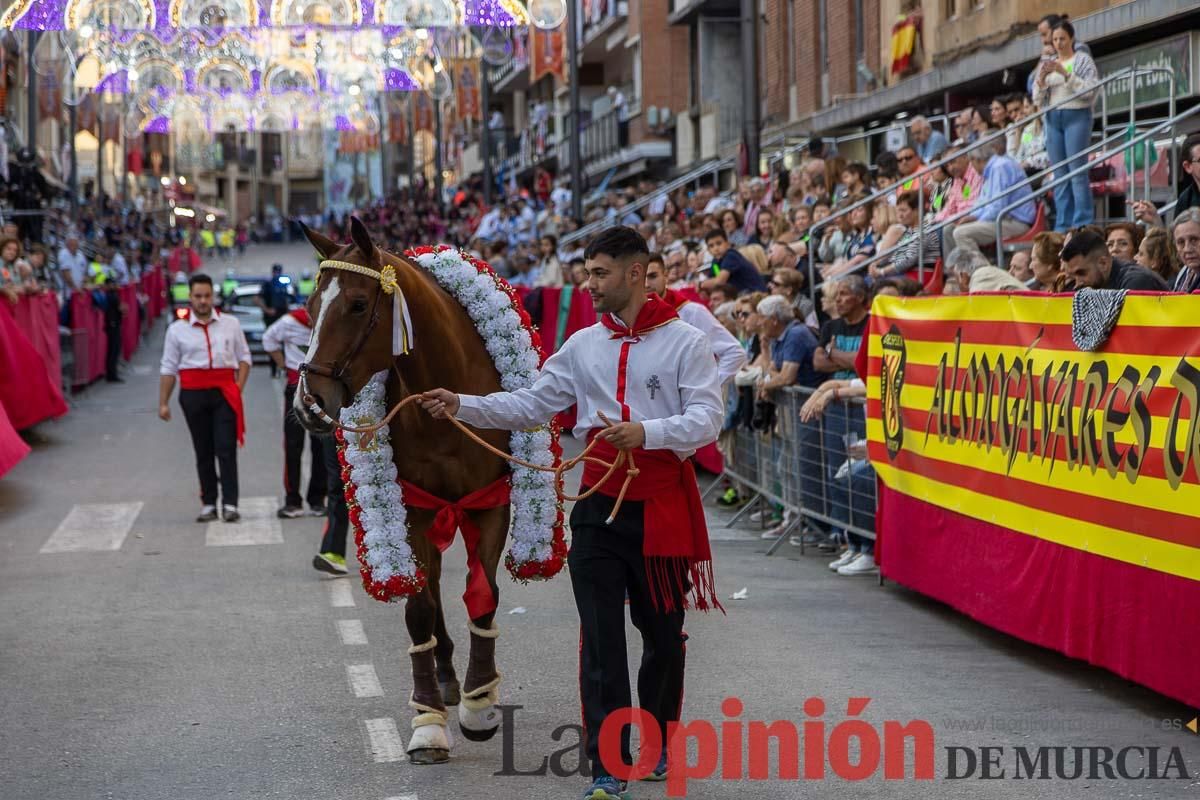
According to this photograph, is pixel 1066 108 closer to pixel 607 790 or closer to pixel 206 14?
pixel 607 790

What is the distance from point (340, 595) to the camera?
38.2 ft

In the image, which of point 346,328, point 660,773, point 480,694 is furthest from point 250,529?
point 660,773

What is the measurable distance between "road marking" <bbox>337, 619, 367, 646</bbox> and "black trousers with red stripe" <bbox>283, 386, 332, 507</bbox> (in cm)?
422

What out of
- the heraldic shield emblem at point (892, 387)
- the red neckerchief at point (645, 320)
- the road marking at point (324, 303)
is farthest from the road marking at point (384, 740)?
the heraldic shield emblem at point (892, 387)

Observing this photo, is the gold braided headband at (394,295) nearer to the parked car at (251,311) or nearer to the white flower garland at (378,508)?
the white flower garland at (378,508)

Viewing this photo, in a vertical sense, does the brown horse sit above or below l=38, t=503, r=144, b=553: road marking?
above

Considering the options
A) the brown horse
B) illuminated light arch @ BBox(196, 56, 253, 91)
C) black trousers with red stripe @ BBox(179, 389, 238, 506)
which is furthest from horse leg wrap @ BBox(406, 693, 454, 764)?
illuminated light arch @ BBox(196, 56, 253, 91)

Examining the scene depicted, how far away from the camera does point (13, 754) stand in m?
7.59

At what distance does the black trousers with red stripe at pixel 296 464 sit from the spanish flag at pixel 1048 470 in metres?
5.44

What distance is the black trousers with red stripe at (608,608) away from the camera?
21.2 ft

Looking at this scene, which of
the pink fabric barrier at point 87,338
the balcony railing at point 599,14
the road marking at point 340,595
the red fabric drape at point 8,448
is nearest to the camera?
the road marking at point 340,595

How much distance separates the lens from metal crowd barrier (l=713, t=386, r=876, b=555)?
12.3 metres

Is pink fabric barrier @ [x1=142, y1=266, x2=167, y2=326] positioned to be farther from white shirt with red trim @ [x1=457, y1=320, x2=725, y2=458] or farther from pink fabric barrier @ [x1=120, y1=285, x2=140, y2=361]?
white shirt with red trim @ [x1=457, y1=320, x2=725, y2=458]

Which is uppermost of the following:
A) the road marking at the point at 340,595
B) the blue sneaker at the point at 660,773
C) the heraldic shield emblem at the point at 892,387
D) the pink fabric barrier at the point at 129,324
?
the pink fabric barrier at the point at 129,324
